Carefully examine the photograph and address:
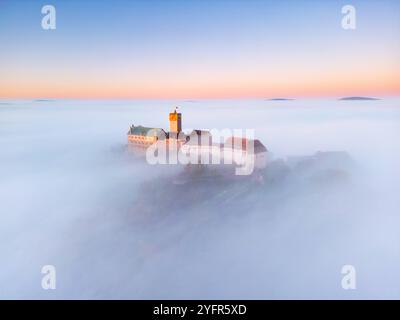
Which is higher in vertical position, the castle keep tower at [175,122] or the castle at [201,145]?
the castle keep tower at [175,122]

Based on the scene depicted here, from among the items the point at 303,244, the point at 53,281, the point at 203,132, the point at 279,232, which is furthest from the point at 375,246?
the point at 53,281

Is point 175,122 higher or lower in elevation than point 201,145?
higher

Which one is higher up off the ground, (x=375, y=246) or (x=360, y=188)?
(x=360, y=188)

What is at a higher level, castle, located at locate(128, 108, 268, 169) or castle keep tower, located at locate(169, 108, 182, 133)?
castle keep tower, located at locate(169, 108, 182, 133)
